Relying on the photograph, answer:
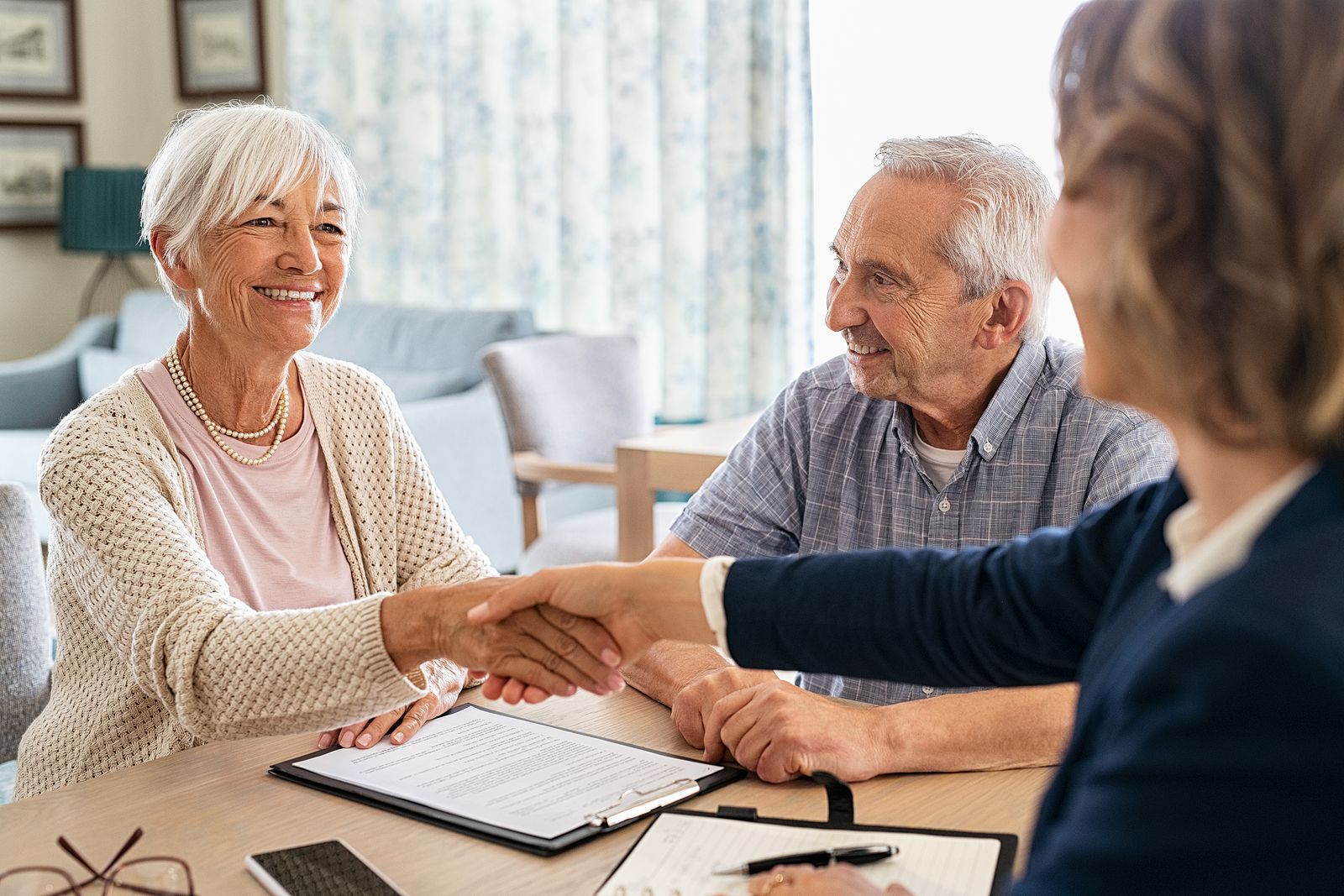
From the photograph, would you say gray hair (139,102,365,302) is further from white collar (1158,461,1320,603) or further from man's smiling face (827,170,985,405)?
white collar (1158,461,1320,603)

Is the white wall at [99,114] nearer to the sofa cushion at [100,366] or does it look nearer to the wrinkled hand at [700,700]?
the sofa cushion at [100,366]

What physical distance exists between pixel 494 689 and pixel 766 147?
3300mm

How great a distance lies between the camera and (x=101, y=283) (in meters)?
6.11

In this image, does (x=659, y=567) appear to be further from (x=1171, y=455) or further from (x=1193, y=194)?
(x=1171, y=455)

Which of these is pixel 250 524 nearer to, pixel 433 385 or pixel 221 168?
pixel 221 168

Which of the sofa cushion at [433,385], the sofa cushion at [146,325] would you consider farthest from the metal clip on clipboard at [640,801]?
the sofa cushion at [146,325]

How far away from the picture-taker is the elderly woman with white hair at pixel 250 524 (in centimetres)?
130

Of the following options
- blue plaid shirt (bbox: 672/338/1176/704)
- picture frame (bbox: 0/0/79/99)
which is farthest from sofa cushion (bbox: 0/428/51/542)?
blue plaid shirt (bbox: 672/338/1176/704)

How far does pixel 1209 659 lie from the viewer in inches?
24.1

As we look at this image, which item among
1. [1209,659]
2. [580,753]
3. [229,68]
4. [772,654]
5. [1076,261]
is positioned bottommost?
[580,753]

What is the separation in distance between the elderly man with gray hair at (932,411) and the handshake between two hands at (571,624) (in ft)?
1.00

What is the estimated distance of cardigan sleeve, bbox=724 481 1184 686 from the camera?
0.97 m

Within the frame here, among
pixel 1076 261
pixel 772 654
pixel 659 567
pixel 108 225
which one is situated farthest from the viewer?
pixel 108 225

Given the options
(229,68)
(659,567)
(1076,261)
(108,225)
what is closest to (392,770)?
(659,567)
